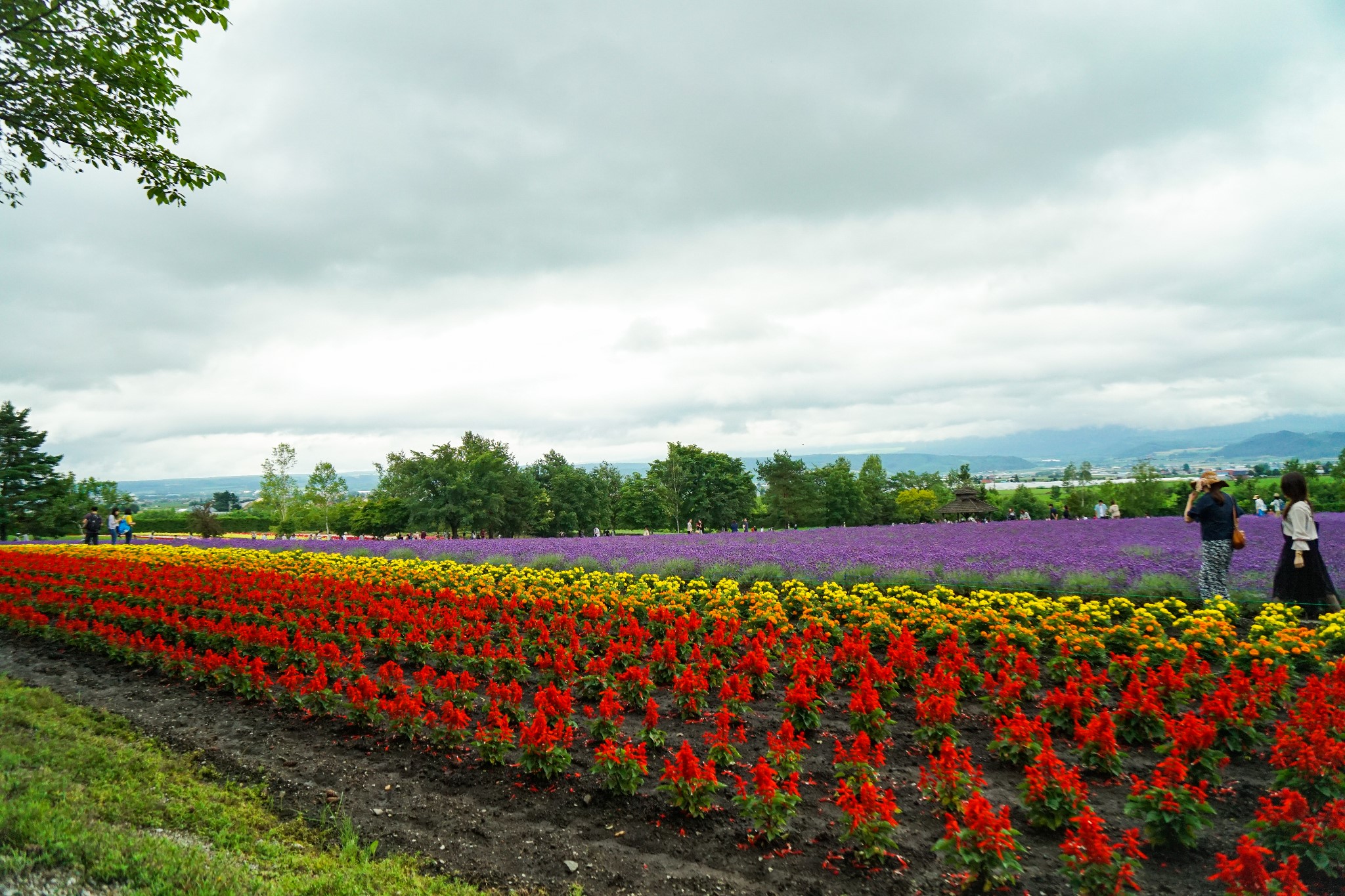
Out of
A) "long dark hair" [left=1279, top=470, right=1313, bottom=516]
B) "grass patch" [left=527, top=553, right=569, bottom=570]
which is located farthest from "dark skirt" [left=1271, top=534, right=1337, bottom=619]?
"grass patch" [left=527, top=553, right=569, bottom=570]

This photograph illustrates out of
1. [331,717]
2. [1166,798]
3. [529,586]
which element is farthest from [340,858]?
[529,586]

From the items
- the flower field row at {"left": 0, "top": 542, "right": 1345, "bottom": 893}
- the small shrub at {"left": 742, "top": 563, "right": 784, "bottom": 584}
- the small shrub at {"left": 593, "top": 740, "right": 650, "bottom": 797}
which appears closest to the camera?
the flower field row at {"left": 0, "top": 542, "right": 1345, "bottom": 893}

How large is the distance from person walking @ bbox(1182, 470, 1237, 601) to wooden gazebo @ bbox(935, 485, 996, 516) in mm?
34810

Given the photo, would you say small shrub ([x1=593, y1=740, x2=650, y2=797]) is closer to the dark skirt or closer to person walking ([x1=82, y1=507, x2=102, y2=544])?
the dark skirt

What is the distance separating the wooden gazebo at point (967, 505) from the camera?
44.0 meters

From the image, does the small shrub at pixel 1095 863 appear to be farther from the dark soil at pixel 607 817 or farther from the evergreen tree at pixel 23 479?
the evergreen tree at pixel 23 479

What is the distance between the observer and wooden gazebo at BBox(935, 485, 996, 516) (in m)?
44.0

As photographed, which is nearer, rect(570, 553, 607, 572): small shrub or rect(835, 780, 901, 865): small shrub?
rect(835, 780, 901, 865): small shrub

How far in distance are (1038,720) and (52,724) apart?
9835 mm

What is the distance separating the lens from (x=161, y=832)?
15.5ft

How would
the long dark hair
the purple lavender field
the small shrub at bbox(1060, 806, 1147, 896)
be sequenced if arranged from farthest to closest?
the purple lavender field, the long dark hair, the small shrub at bbox(1060, 806, 1147, 896)

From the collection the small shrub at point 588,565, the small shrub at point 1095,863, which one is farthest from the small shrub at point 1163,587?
the small shrub at point 588,565

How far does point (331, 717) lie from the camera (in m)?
7.59

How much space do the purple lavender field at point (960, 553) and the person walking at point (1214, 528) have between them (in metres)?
0.84
